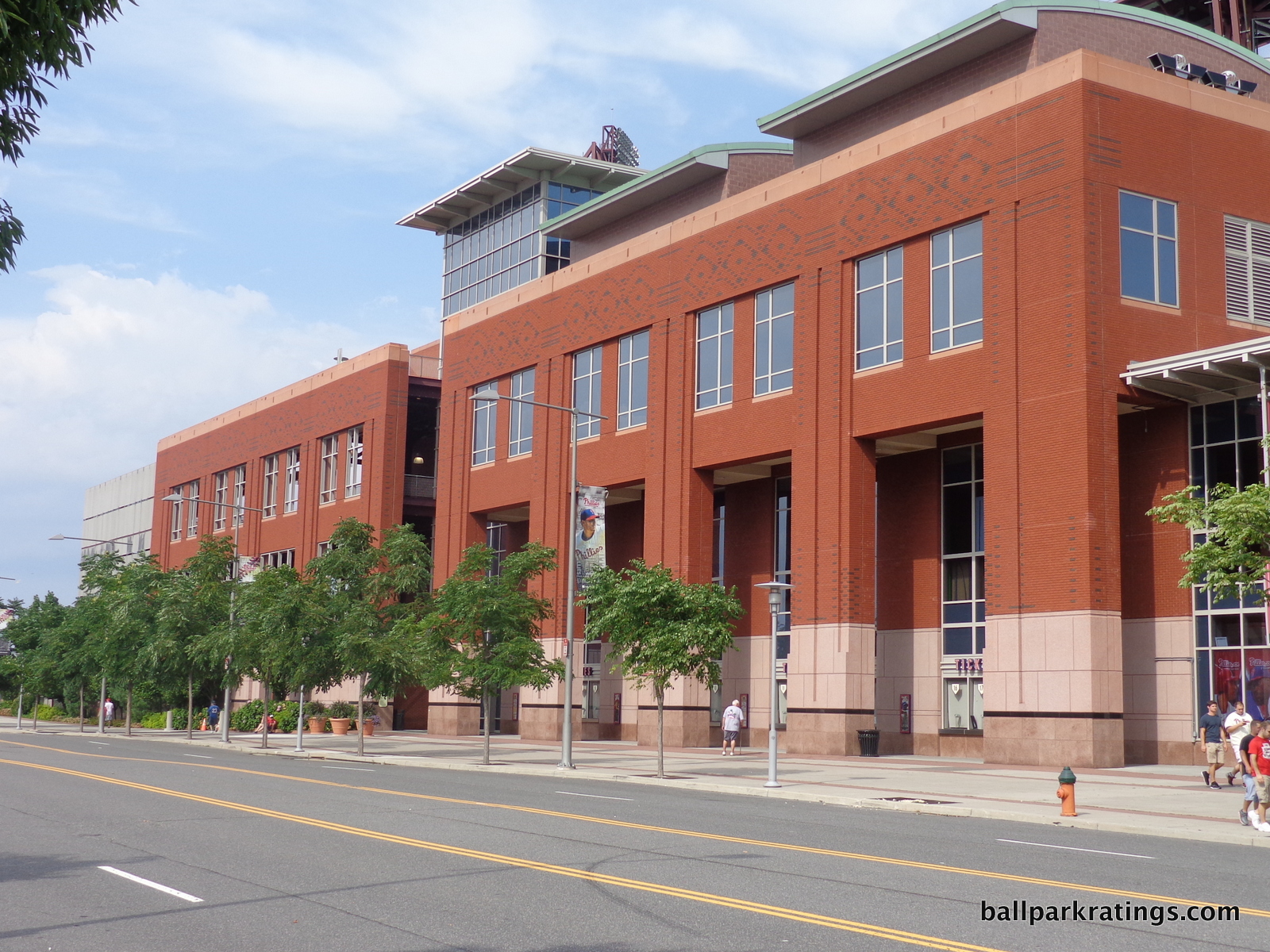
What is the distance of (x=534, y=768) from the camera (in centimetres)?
3344

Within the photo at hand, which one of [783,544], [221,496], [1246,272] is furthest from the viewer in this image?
[221,496]

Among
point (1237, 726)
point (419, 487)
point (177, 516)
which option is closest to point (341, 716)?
point (419, 487)

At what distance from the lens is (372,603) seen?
1774 inches

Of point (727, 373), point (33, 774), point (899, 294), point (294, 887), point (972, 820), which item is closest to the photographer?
point (294, 887)

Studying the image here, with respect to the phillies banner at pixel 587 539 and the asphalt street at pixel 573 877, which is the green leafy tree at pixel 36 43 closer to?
the asphalt street at pixel 573 877

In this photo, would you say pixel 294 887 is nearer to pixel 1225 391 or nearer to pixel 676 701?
pixel 1225 391

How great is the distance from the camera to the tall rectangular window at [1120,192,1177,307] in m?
33.7

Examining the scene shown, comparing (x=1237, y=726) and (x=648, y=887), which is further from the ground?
(x=1237, y=726)

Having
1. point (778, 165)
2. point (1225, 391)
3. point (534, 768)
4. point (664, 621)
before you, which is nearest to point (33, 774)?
point (534, 768)

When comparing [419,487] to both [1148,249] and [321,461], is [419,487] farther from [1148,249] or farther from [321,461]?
[1148,249]

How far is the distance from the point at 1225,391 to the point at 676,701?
1975 centimetres

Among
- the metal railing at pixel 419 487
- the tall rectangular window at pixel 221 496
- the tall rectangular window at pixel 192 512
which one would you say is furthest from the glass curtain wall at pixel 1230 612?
the tall rectangular window at pixel 192 512

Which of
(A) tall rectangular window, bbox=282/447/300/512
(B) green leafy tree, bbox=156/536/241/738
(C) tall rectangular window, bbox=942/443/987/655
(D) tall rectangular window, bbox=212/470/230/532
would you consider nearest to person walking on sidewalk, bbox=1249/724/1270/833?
(C) tall rectangular window, bbox=942/443/987/655

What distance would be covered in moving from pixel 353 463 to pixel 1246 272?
43803 mm
